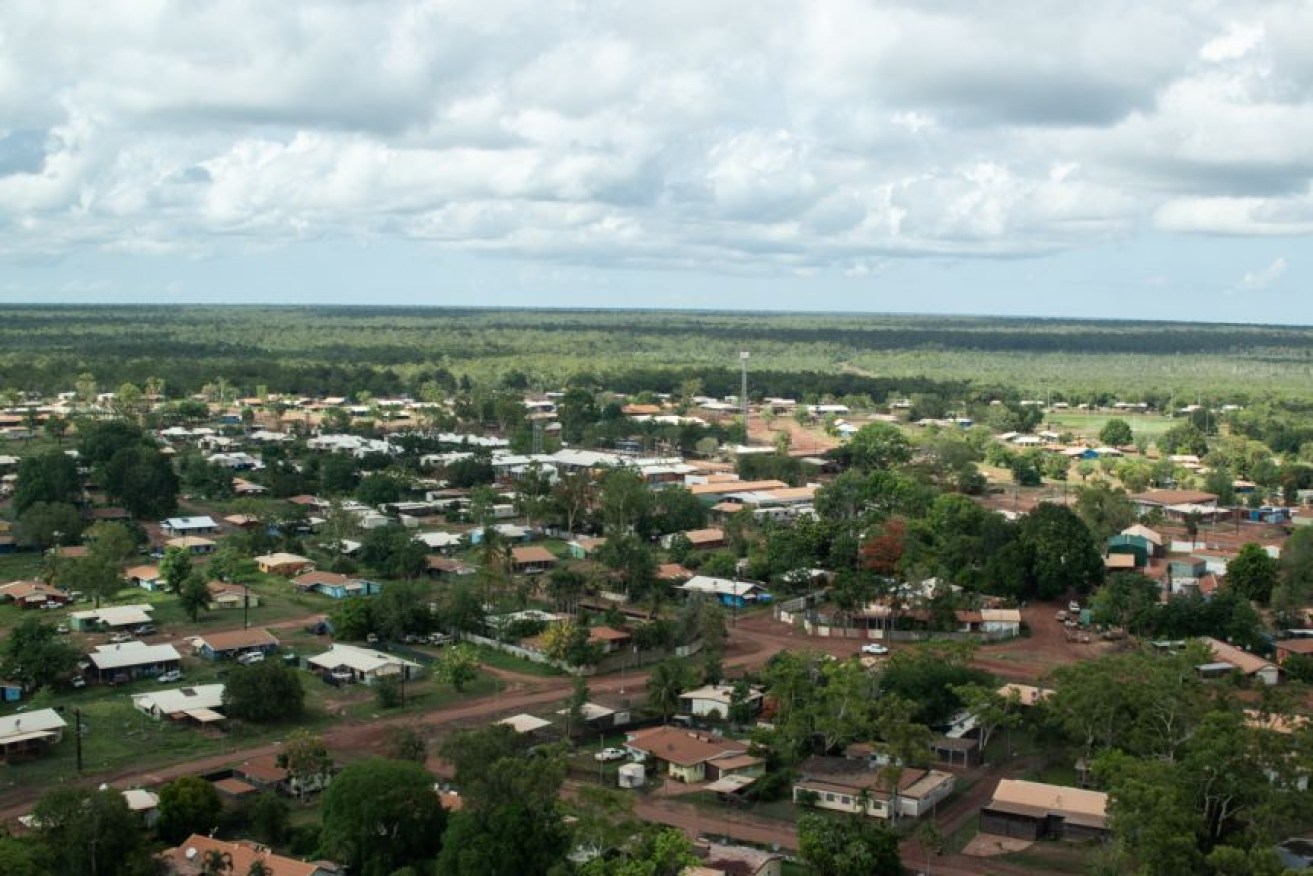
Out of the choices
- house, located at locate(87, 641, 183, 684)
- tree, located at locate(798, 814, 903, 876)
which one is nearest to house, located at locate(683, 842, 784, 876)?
tree, located at locate(798, 814, 903, 876)

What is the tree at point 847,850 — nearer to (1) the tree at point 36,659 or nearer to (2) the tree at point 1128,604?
(2) the tree at point 1128,604

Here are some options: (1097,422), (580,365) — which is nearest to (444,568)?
(1097,422)

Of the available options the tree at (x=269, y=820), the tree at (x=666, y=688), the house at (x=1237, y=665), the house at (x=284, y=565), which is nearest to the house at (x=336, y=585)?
the house at (x=284, y=565)

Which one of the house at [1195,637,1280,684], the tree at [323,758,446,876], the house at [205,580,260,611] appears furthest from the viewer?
the house at [205,580,260,611]

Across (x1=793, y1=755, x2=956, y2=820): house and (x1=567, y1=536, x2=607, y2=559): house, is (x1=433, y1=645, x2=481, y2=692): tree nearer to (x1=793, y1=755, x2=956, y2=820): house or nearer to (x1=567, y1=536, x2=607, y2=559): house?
(x1=793, y1=755, x2=956, y2=820): house

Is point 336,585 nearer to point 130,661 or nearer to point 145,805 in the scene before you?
point 130,661

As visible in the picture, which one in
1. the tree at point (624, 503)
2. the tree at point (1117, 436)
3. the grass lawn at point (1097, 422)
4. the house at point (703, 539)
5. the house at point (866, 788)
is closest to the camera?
the house at point (866, 788)
